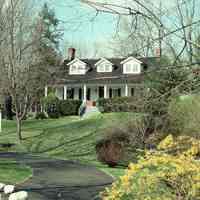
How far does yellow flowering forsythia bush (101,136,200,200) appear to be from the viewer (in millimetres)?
6234

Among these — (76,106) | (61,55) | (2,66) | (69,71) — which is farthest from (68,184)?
(61,55)

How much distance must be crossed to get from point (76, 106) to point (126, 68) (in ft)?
22.7

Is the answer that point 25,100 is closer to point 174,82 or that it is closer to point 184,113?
point 184,113

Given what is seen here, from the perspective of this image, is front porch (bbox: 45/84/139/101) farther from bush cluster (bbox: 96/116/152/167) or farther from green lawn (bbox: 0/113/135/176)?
bush cluster (bbox: 96/116/152/167)

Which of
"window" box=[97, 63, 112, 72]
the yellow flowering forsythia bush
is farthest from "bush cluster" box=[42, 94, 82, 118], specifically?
the yellow flowering forsythia bush

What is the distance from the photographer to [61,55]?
7125 cm

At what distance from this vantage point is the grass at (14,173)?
58.2 feet

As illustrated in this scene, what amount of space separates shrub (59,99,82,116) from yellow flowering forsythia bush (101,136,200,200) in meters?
48.8

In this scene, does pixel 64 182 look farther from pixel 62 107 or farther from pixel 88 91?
pixel 88 91

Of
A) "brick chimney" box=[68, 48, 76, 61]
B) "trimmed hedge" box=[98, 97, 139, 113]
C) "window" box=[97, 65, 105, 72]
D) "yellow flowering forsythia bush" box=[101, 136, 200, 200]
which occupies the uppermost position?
"brick chimney" box=[68, 48, 76, 61]

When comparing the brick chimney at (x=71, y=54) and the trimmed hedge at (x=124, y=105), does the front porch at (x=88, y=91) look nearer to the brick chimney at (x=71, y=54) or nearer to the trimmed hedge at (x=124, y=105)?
the brick chimney at (x=71, y=54)

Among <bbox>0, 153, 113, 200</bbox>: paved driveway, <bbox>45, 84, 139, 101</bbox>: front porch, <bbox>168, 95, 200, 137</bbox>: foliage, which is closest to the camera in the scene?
<bbox>0, 153, 113, 200</bbox>: paved driveway

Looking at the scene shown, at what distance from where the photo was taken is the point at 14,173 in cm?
1978

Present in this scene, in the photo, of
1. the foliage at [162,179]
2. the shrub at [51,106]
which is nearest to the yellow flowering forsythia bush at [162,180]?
the foliage at [162,179]
